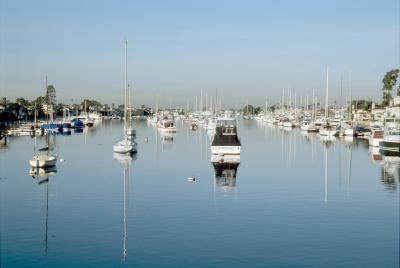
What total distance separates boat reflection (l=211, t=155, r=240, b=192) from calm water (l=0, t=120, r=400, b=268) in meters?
0.45

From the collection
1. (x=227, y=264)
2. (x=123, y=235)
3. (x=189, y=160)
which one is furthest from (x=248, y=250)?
(x=189, y=160)

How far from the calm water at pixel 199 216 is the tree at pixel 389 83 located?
10296 centimetres

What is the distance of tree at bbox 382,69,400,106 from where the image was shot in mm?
158875

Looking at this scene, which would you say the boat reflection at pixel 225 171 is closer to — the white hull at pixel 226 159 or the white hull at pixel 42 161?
the white hull at pixel 226 159

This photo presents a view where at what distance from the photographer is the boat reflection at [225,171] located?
48400mm

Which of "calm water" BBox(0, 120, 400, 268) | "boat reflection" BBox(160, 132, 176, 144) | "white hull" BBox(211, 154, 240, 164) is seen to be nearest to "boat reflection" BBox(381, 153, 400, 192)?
"calm water" BBox(0, 120, 400, 268)

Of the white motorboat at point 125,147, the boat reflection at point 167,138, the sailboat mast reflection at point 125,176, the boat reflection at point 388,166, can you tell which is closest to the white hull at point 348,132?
the boat reflection at point 388,166

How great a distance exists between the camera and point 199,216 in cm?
3547

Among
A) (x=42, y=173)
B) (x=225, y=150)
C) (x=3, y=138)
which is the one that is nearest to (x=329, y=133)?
(x=225, y=150)

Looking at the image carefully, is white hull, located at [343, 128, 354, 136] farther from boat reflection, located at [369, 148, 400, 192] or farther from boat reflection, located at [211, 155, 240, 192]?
boat reflection, located at [211, 155, 240, 192]

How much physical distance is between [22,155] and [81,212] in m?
41.0

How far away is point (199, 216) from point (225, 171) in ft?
73.6

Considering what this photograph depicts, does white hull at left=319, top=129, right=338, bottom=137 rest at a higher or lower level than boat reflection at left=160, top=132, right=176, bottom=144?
higher

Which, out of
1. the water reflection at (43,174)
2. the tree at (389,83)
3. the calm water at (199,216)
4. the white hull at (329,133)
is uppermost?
the tree at (389,83)
